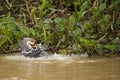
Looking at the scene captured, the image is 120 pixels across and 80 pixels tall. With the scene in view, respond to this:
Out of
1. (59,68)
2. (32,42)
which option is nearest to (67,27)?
(32,42)

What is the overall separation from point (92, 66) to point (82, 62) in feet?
0.72

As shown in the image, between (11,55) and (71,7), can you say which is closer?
(11,55)

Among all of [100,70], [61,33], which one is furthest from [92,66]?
[61,33]

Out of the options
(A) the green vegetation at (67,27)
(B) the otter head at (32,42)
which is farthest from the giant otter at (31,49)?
(A) the green vegetation at (67,27)

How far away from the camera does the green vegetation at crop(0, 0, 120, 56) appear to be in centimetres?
489

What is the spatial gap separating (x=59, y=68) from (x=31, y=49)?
709 mm

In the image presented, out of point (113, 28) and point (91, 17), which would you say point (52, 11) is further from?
point (113, 28)

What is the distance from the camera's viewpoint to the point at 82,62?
14.7 feet

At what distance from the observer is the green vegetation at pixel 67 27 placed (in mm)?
4895

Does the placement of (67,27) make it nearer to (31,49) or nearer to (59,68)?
(31,49)

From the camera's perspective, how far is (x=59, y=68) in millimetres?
4207

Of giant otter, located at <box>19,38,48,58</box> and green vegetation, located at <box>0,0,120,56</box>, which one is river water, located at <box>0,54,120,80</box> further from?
green vegetation, located at <box>0,0,120,56</box>

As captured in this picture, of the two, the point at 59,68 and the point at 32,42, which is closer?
the point at 59,68

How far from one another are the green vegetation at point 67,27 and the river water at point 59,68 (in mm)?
203
